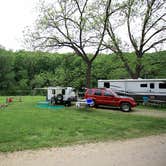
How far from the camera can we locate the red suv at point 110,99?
19.9 m

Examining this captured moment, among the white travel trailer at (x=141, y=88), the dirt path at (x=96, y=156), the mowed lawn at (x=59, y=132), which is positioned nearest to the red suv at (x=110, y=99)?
the white travel trailer at (x=141, y=88)

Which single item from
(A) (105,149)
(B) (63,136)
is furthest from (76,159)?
(B) (63,136)

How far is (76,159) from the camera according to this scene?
22.2 feet

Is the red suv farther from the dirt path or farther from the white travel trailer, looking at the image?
the dirt path

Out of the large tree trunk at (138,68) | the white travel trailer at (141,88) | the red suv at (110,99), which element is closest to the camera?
the red suv at (110,99)

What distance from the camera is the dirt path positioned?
641 cm

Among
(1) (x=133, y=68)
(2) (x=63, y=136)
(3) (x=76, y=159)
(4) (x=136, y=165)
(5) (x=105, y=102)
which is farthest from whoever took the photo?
(1) (x=133, y=68)

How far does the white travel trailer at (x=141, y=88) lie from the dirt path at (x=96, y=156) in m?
15.6

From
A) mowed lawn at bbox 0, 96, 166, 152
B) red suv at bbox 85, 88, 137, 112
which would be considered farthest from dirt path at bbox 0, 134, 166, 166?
red suv at bbox 85, 88, 137, 112

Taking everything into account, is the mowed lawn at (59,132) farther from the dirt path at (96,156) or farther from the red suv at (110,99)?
the red suv at (110,99)

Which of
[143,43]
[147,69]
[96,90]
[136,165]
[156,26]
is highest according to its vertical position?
[156,26]

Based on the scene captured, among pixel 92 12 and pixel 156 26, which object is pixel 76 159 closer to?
pixel 92 12

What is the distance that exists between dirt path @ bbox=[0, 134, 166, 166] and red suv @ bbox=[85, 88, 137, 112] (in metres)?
11.2

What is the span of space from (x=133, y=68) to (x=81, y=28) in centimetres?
830
